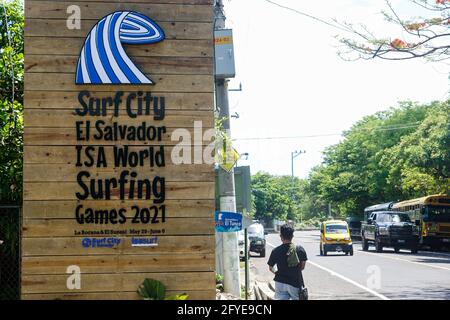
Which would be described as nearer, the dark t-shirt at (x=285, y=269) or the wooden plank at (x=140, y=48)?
the wooden plank at (x=140, y=48)

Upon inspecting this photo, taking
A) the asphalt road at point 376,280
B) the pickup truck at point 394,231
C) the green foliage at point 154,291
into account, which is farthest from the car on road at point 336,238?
the green foliage at point 154,291

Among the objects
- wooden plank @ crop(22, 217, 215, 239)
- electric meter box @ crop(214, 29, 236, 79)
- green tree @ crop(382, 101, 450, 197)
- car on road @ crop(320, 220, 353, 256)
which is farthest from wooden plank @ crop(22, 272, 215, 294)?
green tree @ crop(382, 101, 450, 197)

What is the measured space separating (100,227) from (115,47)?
7.16ft

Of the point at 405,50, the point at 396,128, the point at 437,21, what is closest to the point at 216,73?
the point at 405,50

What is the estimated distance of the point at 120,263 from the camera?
7402mm

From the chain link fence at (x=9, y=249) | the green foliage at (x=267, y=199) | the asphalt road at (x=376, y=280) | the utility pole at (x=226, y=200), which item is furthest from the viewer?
the green foliage at (x=267, y=199)

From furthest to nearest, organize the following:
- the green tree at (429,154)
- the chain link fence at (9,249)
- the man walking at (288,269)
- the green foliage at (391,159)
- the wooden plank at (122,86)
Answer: the green foliage at (391,159) < the green tree at (429,154) < the chain link fence at (9,249) < the man walking at (288,269) < the wooden plank at (122,86)

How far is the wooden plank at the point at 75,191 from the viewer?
734cm

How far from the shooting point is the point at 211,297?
24.5 ft

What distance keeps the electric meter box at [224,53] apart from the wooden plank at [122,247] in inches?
298

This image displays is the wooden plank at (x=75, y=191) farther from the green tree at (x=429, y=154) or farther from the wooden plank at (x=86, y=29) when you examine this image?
the green tree at (x=429, y=154)

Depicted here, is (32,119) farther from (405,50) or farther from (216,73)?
(405,50)

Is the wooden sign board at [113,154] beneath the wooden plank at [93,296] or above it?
above

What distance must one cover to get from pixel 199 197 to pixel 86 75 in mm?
2007
